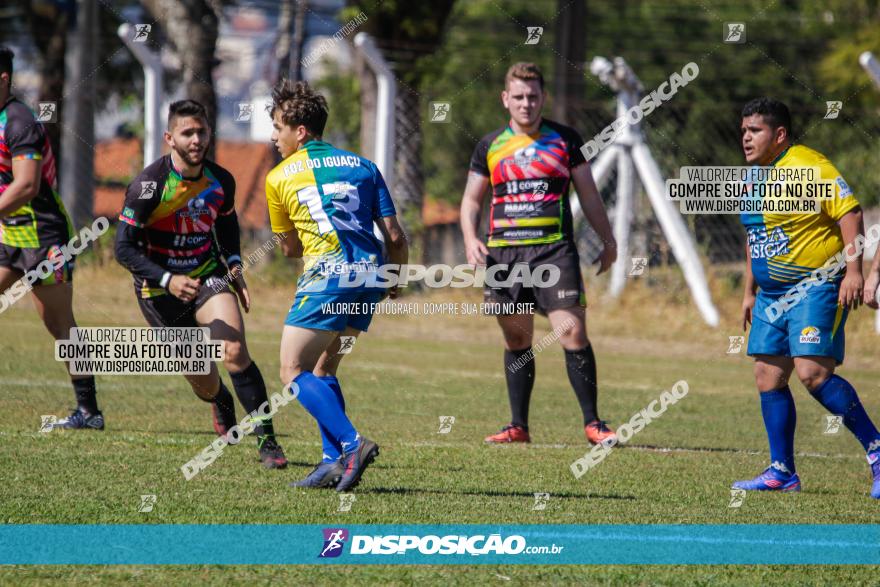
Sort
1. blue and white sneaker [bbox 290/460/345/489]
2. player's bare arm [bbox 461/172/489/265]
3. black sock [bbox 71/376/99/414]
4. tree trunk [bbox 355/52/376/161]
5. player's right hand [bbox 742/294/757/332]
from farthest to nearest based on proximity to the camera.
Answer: tree trunk [bbox 355/52/376/161] → player's bare arm [bbox 461/172/489/265] → black sock [bbox 71/376/99/414] → player's right hand [bbox 742/294/757/332] → blue and white sneaker [bbox 290/460/345/489]

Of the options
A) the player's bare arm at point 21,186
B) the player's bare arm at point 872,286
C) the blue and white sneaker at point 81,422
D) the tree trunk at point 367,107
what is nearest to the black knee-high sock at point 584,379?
the player's bare arm at point 872,286

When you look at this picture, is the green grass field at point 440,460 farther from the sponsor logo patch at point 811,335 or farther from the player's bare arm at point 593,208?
the player's bare arm at point 593,208

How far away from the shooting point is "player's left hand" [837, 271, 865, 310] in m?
6.88

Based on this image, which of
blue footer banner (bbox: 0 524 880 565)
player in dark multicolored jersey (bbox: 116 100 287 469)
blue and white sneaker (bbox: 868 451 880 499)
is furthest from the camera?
player in dark multicolored jersey (bbox: 116 100 287 469)

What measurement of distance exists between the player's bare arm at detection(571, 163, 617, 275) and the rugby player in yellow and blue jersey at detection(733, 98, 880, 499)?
1408 millimetres

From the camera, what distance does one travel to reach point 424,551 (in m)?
5.27

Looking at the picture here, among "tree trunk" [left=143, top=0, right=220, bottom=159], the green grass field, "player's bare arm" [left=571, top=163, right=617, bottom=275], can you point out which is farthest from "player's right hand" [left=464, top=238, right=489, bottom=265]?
"tree trunk" [left=143, top=0, right=220, bottom=159]

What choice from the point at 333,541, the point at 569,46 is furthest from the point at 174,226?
the point at 569,46

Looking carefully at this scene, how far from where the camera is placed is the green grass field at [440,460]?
5242 millimetres

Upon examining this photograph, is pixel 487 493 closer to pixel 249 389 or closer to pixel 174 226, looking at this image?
pixel 249 389

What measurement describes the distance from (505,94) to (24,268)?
336 cm

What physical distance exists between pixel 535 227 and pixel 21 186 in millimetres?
3321

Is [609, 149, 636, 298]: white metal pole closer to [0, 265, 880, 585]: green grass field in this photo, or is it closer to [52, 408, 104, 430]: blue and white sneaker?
[0, 265, 880, 585]: green grass field

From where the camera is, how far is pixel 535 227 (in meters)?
8.66
